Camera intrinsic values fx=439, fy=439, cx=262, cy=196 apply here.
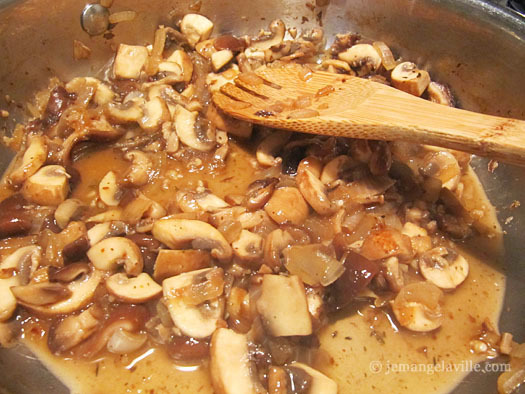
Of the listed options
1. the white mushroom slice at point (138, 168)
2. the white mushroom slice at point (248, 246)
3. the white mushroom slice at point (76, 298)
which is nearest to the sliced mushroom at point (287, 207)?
the white mushroom slice at point (248, 246)

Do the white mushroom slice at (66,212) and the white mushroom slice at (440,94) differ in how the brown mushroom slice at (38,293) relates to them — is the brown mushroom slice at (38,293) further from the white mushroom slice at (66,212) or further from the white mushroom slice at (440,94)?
the white mushroom slice at (440,94)

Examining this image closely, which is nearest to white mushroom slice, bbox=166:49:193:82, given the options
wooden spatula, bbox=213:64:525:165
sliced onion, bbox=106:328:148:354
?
wooden spatula, bbox=213:64:525:165

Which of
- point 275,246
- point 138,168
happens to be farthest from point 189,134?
point 275,246

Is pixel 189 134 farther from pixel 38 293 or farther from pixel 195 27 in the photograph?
pixel 38 293

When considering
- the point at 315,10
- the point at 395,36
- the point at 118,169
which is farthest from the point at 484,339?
the point at 315,10

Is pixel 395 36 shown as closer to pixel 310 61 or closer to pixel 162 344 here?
pixel 310 61
